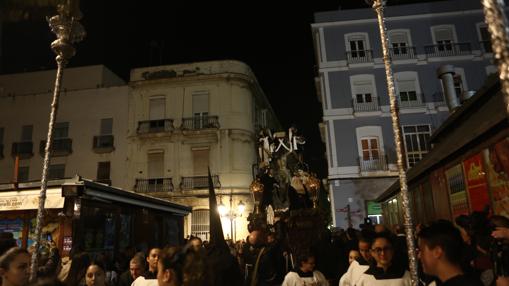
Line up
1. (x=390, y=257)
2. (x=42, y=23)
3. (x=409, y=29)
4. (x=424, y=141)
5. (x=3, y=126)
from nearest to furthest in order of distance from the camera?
(x=390, y=257)
(x=42, y=23)
(x=424, y=141)
(x=409, y=29)
(x=3, y=126)

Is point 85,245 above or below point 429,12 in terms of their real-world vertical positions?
below

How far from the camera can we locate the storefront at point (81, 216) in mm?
9234

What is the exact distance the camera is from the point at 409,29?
2339 cm

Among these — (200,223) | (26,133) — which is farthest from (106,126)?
(200,223)

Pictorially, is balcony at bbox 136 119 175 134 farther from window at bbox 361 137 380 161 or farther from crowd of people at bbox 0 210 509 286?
crowd of people at bbox 0 210 509 286

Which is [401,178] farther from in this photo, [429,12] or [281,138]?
[429,12]

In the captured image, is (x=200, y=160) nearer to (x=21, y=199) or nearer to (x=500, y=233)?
(x=21, y=199)

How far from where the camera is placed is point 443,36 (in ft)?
76.4

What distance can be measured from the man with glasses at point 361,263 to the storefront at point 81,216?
6789 mm

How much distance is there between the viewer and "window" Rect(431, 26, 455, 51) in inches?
912

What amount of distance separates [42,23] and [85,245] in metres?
6.50

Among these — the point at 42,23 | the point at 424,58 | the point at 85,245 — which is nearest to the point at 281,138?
the point at 85,245

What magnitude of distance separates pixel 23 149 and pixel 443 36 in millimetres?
29429

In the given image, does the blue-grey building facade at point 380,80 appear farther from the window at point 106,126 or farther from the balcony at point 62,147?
the balcony at point 62,147
